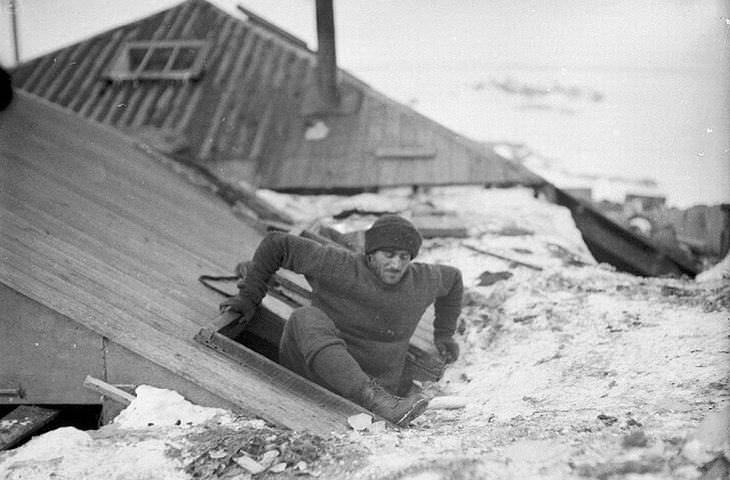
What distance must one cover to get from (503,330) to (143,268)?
257cm

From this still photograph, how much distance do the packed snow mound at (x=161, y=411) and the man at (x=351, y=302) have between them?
67cm

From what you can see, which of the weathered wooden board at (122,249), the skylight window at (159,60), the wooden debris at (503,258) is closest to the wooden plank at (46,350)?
the weathered wooden board at (122,249)

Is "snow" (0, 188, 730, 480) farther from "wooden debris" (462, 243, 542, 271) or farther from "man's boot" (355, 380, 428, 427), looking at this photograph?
"wooden debris" (462, 243, 542, 271)

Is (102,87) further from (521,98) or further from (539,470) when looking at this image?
(521,98)

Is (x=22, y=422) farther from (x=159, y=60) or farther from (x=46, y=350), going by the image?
(x=159, y=60)

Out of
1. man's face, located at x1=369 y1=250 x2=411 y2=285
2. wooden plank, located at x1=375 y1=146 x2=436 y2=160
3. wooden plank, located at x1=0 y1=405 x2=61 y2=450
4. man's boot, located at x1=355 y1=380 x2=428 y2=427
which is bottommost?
wooden plank, located at x1=0 y1=405 x2=61 y2=450

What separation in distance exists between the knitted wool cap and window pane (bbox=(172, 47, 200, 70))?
8589 mm

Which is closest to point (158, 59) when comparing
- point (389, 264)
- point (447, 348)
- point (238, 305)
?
point (238, 305)

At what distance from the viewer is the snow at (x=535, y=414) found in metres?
2.35

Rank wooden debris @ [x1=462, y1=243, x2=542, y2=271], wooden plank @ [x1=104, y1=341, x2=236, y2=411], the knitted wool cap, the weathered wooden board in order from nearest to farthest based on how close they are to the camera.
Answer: wooden plank @ [x1=104, y1=341, x2=236, y2=411]
the weathered wooden board
the knitted wool cap
wooden debris @ [x1=462, y1=243, x2=542, y2=271]

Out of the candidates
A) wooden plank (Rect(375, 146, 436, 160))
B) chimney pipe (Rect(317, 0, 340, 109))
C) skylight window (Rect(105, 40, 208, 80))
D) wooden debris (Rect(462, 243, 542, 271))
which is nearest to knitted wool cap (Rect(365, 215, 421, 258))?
wooden debris (Rect(462, 243, 542, 271))

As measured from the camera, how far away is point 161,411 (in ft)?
9.88

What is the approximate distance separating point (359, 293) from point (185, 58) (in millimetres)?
8912

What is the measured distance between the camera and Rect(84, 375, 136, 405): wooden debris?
10.2ft
